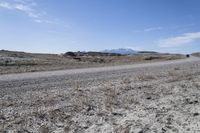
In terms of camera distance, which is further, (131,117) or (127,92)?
(127,92)

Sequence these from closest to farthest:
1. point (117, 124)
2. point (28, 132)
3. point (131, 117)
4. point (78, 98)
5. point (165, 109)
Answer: point (28, 132)
point (117, 124)
point (131, 117)
point (165, 109)
point (78, 98)

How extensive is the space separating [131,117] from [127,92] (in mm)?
4391

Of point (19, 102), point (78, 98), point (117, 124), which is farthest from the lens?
point (78, 98)

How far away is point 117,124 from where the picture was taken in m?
7.35

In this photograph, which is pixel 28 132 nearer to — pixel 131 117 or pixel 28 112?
pixel 28 112

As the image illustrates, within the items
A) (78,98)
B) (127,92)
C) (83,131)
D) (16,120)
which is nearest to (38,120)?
(16,120)

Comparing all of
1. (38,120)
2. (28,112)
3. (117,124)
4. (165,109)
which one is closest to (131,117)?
(117,124)

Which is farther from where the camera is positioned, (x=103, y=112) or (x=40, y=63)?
(x=40, y=63)

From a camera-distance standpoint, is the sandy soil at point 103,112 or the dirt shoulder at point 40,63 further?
the dirt shoulder at point 40,63

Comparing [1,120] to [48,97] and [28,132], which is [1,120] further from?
[48,97]

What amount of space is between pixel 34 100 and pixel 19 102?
0.57 meters

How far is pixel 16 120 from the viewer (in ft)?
24.9

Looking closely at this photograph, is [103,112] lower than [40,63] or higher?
lower

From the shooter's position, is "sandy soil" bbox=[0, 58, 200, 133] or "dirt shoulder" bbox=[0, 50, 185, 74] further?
"dirt shoulder" bbox=[0, 50, 185, 74]
